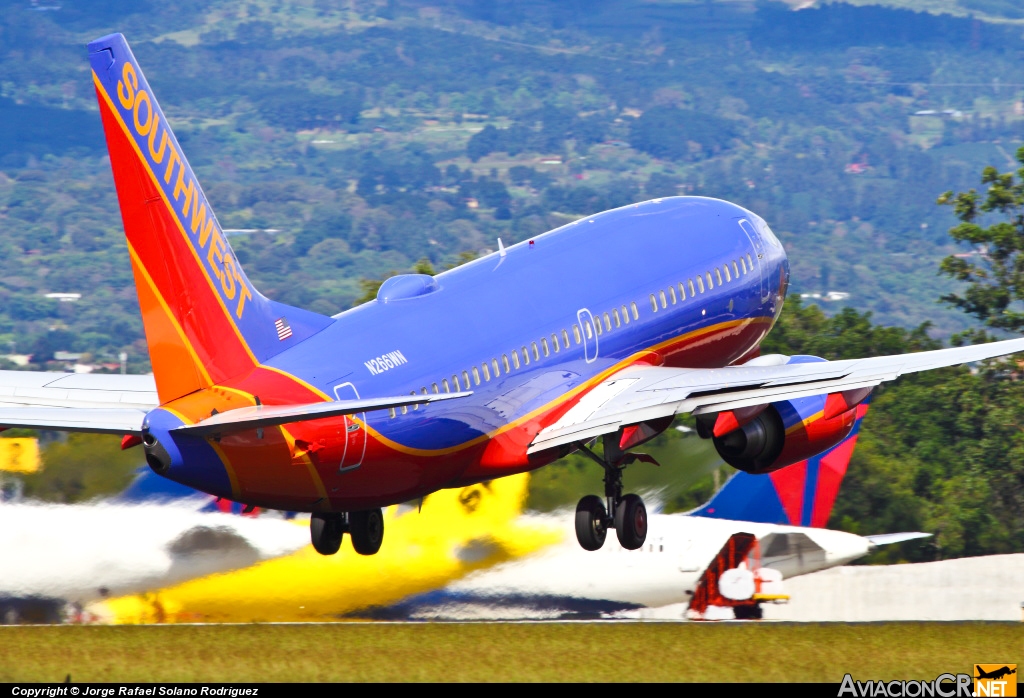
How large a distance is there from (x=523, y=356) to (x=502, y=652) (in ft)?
22.2

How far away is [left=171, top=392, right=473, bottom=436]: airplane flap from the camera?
22.1 metres

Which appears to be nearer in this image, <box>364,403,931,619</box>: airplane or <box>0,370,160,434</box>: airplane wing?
<box>0,370,160,434</box>: airplane wing

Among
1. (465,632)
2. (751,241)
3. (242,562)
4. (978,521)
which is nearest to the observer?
(465,632)

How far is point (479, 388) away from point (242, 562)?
5772mm

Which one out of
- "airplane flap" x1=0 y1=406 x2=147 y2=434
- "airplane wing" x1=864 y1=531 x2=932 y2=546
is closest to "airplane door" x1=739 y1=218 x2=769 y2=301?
"airplane wing" x1=864 y1=531 x2=932 y2=546

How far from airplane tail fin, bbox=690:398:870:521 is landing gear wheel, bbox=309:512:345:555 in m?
7.10

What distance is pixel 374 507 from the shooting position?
2811 centimetres

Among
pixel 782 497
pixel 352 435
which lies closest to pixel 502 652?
pixel 352 435

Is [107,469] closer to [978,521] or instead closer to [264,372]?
[264,372]

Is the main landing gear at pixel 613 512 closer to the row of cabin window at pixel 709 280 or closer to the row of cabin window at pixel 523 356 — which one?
the row of cabin window at pixel 523 356

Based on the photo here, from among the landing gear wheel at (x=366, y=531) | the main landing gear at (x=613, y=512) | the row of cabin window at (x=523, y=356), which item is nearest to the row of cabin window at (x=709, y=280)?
the row of cabin window at (x=523, y=356)

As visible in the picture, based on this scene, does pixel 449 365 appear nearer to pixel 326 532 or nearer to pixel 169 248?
pixel 326 532

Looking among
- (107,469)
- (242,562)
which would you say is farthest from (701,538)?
(107,469)

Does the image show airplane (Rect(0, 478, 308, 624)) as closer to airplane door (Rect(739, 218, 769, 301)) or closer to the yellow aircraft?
the yellow aircraft
